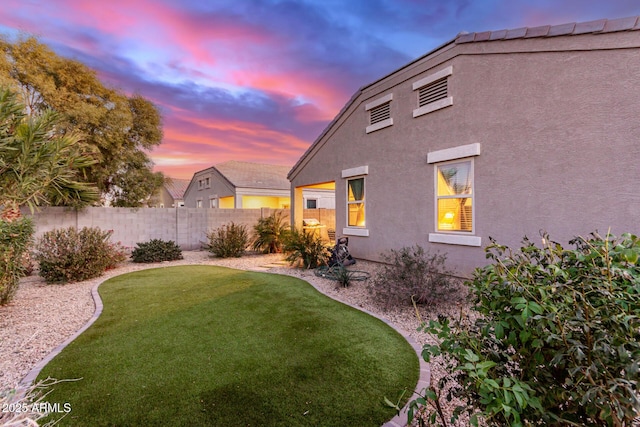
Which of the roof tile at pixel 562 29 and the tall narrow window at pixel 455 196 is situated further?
the tall narrow window at pixel 455 196

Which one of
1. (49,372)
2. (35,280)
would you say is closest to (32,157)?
(35,280)

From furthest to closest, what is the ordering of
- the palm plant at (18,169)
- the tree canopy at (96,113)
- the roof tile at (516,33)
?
the tree canopy at (96,113) < the roof tile at (516,33) < the palm plant at (18,169)

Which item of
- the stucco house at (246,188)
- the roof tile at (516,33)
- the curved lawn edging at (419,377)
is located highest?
the roof tile at (516,33)

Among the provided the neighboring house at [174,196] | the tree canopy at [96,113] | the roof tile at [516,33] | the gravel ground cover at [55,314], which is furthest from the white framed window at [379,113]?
the neighboring house at [174,196]

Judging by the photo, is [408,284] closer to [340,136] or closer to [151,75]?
[340,136]

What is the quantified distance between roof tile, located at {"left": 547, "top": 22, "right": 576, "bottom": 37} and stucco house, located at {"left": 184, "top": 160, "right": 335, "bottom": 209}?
66.9 feet

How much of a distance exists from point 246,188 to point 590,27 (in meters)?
21.0

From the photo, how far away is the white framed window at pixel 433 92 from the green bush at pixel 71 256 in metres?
10.2

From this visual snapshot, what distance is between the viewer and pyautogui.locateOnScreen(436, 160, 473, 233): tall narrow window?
716cm

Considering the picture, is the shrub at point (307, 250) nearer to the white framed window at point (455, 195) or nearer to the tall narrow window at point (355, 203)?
the tall narrow window at point (355, 203)

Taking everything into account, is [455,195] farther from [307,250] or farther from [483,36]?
[307,250]

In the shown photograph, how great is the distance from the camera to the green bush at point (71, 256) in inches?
302

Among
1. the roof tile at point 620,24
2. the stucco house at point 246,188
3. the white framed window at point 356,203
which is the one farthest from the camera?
the stucco house at point 246,188

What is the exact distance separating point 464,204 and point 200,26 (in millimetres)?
9438
